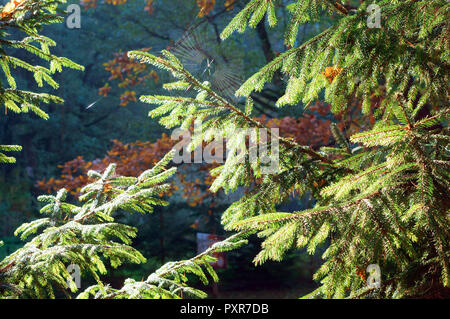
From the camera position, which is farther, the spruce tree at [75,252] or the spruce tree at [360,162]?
the spruce tree at [75,252]

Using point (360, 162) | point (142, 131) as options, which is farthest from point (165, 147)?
point (360, 162)

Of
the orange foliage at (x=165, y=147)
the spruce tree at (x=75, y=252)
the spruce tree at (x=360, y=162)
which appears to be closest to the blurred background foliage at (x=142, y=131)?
the orange foliage at (x=165, y=147)

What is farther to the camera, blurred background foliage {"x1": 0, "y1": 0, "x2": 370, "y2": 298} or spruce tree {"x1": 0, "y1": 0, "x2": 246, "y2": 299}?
blurred background foliage {"x1": 0, "y1": 0, "x2": 370, "y2": 298}

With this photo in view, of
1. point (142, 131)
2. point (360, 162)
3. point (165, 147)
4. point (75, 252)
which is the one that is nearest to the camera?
point (75, 252)

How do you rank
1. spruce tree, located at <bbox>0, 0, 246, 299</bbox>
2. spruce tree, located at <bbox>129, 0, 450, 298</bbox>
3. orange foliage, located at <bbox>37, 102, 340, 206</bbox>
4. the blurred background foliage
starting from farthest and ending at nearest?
the blurred background foliage → orange foliage, located at <bbox>37, 102, 340, 206</bbox> → spruce tree, located at <bbox>0, 0, 246, 299</bbox> → spruce tree, located at <bbox>129, 0, 450, 298</bbox>

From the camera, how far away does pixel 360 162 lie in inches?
81.9

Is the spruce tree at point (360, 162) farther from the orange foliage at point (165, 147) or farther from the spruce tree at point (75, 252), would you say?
the orange foliage at point (165, 147)

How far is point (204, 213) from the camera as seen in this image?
8.03m

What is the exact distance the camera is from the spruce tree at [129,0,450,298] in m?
1.32

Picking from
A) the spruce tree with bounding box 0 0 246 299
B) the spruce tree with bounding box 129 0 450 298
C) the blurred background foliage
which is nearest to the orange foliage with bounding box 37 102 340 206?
the blurred background foliage

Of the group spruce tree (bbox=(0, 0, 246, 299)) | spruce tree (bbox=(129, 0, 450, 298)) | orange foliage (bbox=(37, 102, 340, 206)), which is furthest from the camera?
orange foliage (bbox=(37, 102, 340, 206))

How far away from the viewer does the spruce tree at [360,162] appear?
132 centimetres

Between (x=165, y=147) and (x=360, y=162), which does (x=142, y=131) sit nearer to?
(x=165, y=147)

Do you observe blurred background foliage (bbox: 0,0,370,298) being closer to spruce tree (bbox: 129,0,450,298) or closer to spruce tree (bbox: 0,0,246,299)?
spruce tree (bbox: 129,0,450,298)
